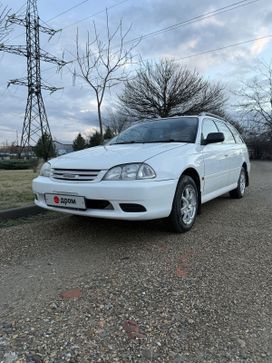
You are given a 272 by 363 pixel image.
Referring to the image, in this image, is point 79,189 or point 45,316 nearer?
point 45,316

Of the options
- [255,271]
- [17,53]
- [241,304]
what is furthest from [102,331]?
[17,53]

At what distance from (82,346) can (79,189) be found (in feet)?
6.28

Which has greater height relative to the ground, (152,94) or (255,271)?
(152,94)

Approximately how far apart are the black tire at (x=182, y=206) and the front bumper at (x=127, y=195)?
175mm

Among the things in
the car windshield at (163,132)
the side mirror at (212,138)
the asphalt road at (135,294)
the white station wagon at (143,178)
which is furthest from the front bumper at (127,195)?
the side mirror at (212,138)

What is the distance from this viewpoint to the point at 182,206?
421 centimetres

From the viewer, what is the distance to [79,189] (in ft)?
12.2

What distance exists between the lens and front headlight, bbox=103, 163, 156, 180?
12.1 ft

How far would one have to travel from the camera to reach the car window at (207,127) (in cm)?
511

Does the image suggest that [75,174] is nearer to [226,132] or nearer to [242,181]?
[226,132]

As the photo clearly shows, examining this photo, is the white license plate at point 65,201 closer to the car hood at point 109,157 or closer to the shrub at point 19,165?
the car hood at point 109,157

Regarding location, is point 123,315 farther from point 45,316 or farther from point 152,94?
point 152,94

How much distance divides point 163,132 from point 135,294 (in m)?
2.86

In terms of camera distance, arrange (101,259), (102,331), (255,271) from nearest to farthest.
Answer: (102,331) → (255,271) → (101,259)
